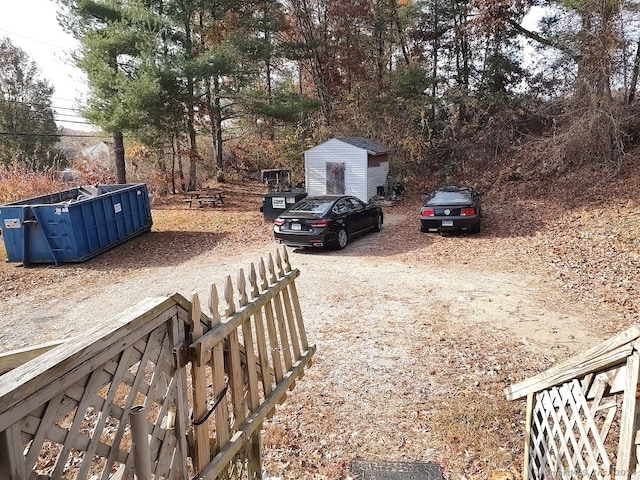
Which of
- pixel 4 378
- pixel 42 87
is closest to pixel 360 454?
pixel 4 378

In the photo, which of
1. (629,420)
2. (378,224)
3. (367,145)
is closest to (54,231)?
(378,224)

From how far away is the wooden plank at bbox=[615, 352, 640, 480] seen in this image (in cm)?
181

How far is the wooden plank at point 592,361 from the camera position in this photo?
191 centimetres

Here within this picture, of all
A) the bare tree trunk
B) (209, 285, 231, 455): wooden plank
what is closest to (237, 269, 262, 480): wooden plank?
(209, 285, 231, 455): wooden plank

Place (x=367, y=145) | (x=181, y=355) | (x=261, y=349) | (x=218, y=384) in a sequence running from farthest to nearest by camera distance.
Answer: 1. (x=367, y=145)
2. (x=261, y=349)
3. (x=218, y=384)
4. (x=181, y=355)

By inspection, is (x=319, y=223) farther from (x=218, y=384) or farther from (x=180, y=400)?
(x=180, y=400)

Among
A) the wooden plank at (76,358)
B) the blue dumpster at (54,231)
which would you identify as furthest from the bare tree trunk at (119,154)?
the wooden plank at (76,358)

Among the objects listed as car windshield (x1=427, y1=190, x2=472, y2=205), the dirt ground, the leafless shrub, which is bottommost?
the dirt ground

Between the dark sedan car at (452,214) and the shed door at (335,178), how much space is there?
6402 mm

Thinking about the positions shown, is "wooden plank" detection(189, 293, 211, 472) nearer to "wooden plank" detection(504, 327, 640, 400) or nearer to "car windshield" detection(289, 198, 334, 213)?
"wooden plank" detection(504, 327, 640, 400)

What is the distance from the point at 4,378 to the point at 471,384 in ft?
15.4

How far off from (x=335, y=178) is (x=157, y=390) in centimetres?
1709

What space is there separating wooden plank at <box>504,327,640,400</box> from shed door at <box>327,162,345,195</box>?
52.4ft

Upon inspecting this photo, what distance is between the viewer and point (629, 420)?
1.84m
